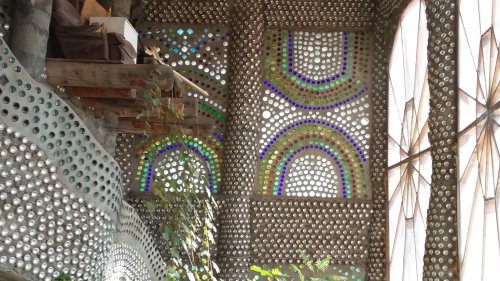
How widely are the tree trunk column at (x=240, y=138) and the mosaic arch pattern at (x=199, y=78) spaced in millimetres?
282

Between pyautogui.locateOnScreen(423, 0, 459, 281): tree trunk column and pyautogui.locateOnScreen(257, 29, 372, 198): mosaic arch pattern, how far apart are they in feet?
9.87

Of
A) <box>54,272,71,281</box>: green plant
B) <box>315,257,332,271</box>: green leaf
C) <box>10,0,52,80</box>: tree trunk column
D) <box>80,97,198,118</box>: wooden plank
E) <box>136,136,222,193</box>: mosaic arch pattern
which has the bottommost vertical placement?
<box>54,272,71,281</box>: green plant

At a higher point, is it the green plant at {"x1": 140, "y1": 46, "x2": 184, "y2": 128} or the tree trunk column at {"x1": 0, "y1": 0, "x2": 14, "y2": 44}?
the tree trunk column at {"x1": 0, "y1": 0, "x2": 14, "y2": 44}

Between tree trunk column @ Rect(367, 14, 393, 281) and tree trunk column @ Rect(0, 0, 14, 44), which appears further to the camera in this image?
tree trunk column @ Rect(367, 14, 393, 281)

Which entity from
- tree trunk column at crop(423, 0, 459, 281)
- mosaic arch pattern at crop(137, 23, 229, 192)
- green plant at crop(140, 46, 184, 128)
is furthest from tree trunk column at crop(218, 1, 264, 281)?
tree trunk column at crop(423, 0, 459, 281)

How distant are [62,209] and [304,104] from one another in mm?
5277

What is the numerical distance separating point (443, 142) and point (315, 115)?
3.49 m

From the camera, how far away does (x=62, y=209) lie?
17.8 ft

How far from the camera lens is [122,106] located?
274 inches

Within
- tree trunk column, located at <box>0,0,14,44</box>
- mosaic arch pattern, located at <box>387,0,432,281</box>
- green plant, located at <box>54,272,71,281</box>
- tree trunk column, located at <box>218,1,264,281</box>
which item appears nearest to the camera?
green plant, located at <box>54,272,71,281</box>

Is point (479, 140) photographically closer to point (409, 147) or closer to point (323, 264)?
point (409, 147)

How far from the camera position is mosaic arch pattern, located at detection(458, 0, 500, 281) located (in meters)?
5.85

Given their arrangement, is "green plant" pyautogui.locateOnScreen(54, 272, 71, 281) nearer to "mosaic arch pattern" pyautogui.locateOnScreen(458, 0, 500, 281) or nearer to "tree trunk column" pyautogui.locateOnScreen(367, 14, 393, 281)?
"mosaic arch pattern" pyautogui.locateOnScreen(458, 0, 500, 281)

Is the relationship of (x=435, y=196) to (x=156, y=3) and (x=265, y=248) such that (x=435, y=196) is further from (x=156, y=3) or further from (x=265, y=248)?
(x=156, y=3)
